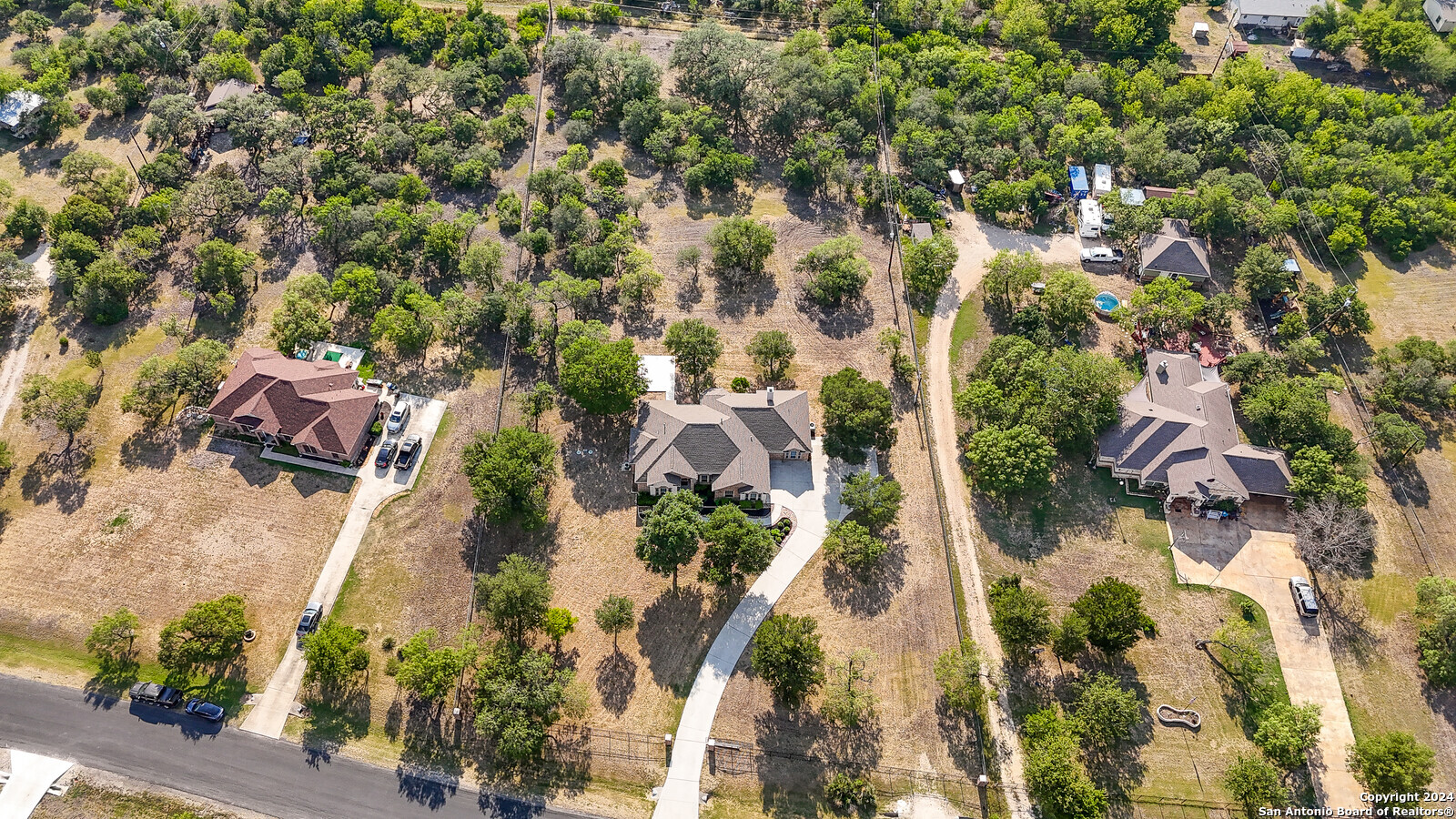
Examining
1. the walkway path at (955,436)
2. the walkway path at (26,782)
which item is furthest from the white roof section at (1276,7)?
the walkway path at (26,782)

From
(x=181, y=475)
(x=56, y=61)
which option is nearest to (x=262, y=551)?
(x=181, y=475)

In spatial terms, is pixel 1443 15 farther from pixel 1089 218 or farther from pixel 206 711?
pixel 206 711

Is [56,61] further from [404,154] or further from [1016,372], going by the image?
[1016,372]

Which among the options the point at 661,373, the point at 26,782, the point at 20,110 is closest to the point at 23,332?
the point at 20,110

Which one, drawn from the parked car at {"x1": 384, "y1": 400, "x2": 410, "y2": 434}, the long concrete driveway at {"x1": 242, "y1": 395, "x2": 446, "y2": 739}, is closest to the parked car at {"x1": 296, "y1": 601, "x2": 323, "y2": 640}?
the long concrete driveway at {"x1": 242, "y1": 395, "x2": 446, "y2": 739}

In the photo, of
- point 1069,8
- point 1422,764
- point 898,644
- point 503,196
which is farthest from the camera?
point 1069,8

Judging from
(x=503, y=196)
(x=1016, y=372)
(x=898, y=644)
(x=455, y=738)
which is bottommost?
(x=455, y=738)

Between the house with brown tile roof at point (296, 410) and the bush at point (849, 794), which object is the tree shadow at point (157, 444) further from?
the bush at point (849, 794)
